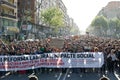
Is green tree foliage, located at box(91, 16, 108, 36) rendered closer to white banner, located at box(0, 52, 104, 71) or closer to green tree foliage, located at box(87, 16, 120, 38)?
green tree foliage, located at box(87, 16, 120, 38)

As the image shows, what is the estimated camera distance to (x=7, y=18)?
7419 centimetres

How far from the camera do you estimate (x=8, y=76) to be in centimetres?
2277

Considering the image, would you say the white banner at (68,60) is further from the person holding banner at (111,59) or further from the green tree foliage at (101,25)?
the green tree foliage at (101,25)

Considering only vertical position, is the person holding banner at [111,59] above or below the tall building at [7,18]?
below

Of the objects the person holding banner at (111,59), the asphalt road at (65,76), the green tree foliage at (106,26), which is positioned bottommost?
the asphalt road at (65,76)

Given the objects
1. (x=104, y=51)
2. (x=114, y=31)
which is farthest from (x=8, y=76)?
(x=114, y=31)

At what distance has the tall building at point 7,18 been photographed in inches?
2687

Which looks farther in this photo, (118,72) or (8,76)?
(118,72)

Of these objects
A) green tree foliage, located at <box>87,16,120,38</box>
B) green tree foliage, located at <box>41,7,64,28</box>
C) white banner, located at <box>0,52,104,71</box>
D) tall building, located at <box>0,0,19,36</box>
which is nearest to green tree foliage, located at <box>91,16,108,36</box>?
green tree foliage, located at <box>87,16,120,38</box>

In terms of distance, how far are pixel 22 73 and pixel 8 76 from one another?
1.02m

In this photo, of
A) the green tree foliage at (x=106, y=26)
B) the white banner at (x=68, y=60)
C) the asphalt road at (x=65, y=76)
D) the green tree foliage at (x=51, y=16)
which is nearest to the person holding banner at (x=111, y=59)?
the asphalt road at (x=65, y=76)

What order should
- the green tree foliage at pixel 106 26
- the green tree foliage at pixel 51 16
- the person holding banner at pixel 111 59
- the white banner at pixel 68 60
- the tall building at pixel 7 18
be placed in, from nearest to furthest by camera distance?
the white banner at pixel 68 60 < the person holding banner at pixel 111 59 < the tall building at pixel 7 18 < the green tree foliage at pixel 51 16 < the green tree foliage at pixel 106 26

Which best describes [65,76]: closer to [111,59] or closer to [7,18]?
[111,59]

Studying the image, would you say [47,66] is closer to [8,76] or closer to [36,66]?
[36,66]
